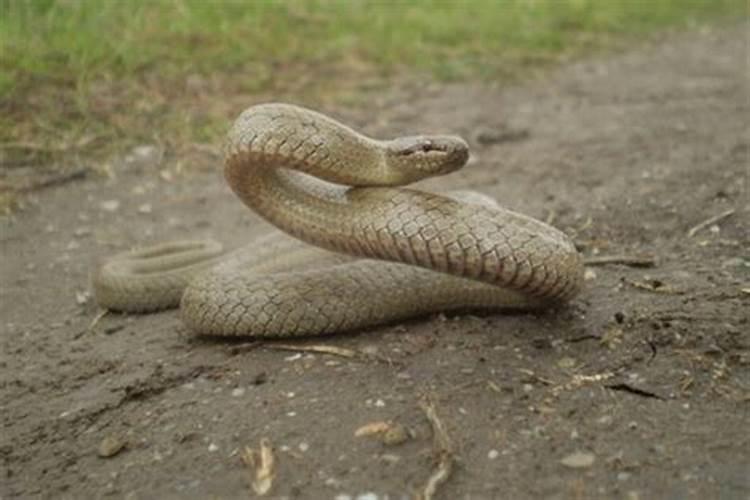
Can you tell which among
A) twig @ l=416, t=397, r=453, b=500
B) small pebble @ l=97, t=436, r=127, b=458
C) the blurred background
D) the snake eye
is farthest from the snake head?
the blurred background

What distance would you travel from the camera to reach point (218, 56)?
880 cm

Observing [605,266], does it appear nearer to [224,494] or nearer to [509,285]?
[509,285]

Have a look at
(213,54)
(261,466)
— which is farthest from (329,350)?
(213,54)

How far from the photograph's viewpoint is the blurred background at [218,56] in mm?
7145

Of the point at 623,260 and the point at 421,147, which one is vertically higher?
the point at 421,147

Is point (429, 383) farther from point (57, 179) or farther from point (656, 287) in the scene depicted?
point (57, 179)

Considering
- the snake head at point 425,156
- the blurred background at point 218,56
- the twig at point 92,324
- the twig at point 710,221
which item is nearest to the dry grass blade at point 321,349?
the snake head at point 425,156

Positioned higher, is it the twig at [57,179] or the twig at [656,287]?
the twig at [57,179]

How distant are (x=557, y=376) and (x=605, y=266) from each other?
136 centimetres

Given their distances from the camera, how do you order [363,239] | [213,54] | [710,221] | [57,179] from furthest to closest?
[213,54]
[57,179]
[710,221]
[363,239]

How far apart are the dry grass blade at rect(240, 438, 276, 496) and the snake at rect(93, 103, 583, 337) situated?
906mm

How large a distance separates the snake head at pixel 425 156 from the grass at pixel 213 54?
3.76 meters

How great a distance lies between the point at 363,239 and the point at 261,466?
111 cm

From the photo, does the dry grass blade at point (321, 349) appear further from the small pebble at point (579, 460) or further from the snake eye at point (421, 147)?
the small pebble at point (579, 460)
